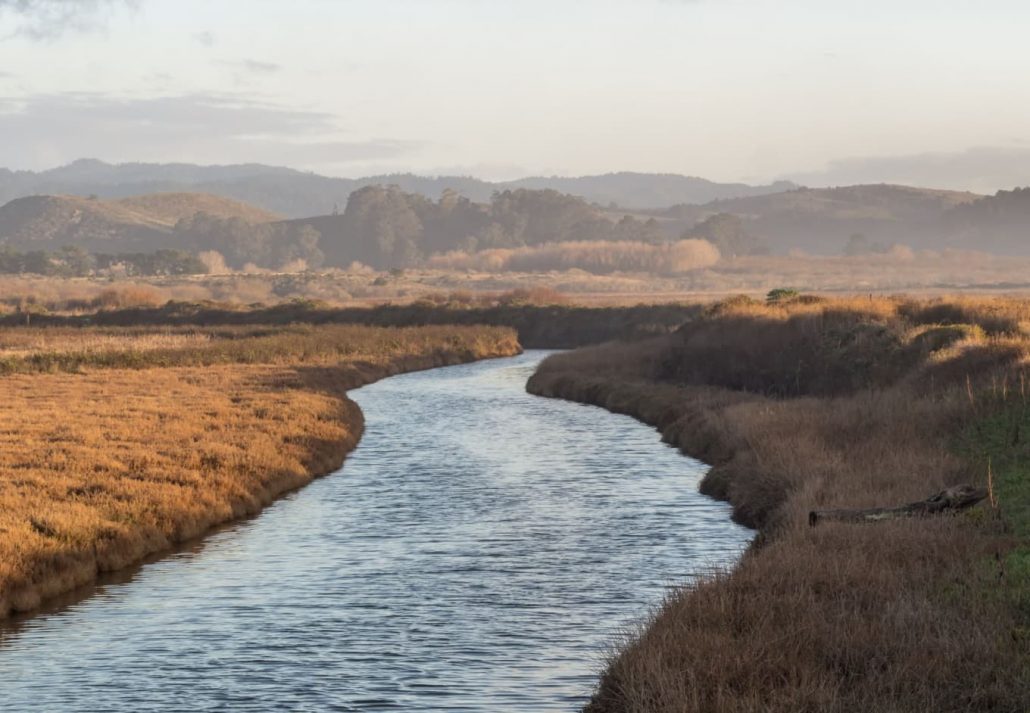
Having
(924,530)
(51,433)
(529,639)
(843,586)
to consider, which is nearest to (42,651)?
(529,639)

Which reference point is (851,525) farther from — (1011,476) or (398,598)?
(398,598)

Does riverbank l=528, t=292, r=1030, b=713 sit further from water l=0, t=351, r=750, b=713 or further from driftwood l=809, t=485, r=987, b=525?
water l=0, t=351, r=750, b=713

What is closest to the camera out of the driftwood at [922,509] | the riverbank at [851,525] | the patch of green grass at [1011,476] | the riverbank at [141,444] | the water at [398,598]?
the riverbank at [851,525]

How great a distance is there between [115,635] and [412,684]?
6062mm

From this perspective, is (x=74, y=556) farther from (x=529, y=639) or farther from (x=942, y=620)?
(x=942, y=620)

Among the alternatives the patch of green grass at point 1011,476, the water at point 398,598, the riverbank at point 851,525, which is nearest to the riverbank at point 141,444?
the water at point 398,598

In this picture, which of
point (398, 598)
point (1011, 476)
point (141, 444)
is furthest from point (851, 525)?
point (141, 444)

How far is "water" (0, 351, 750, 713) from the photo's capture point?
19969 millimetres

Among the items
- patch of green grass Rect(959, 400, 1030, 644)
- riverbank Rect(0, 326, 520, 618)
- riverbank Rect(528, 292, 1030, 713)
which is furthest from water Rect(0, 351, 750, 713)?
patch of green grass Rect(959, 400, 1030, 644)

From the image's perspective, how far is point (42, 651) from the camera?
22.2 metres

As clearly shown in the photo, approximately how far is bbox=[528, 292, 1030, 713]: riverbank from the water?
215cm

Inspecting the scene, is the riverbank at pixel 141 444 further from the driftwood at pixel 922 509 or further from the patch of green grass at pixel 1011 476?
the patch of green grass at pixel 1011 476

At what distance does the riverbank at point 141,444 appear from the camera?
1125 inches

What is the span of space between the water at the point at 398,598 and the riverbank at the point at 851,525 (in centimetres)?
215
